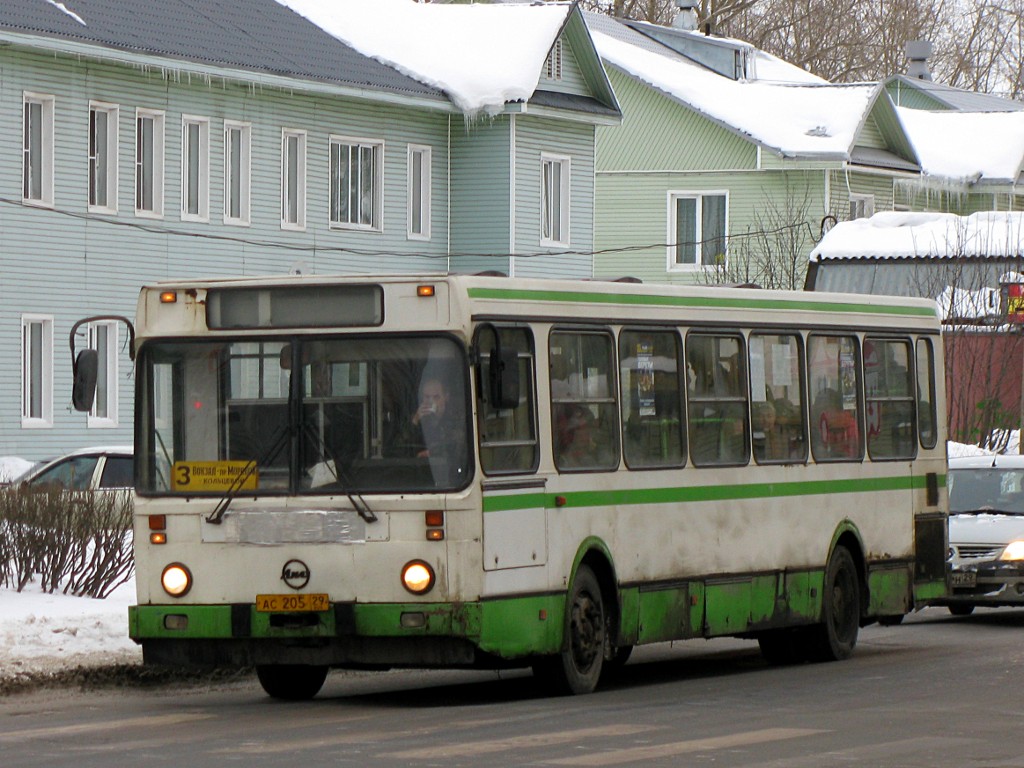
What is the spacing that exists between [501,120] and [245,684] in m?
27.9

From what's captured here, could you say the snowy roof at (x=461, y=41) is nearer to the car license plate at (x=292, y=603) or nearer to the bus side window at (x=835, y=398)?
the bus side window at (x=835, y=398)

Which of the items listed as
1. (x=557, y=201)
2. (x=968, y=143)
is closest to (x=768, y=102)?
(x=968, y=143)

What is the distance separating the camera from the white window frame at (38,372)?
109 feet

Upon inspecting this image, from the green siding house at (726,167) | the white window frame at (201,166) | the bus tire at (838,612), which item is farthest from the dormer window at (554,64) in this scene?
the bus tire at (838,612)

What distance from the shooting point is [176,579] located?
511 inches

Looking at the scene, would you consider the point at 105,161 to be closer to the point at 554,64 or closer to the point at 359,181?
the point at 359,181

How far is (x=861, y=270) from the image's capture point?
42000 mm

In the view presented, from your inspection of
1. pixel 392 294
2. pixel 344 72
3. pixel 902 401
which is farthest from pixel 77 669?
pixel 344 72

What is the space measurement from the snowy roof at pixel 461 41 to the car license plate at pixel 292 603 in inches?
1129

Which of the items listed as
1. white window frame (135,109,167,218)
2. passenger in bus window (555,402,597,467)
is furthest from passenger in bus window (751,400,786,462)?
white window frame (135,109,167,218)

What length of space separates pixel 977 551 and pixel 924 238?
875 inches

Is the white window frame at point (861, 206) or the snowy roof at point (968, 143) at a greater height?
the snowy roof at point (968, 143)

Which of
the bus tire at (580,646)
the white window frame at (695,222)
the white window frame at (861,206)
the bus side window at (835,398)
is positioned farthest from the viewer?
the white window frame at (861,206)

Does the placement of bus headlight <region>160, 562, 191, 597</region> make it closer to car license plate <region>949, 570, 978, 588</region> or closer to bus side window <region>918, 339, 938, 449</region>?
bus side window <region>918, 339, 938, 449</region>
